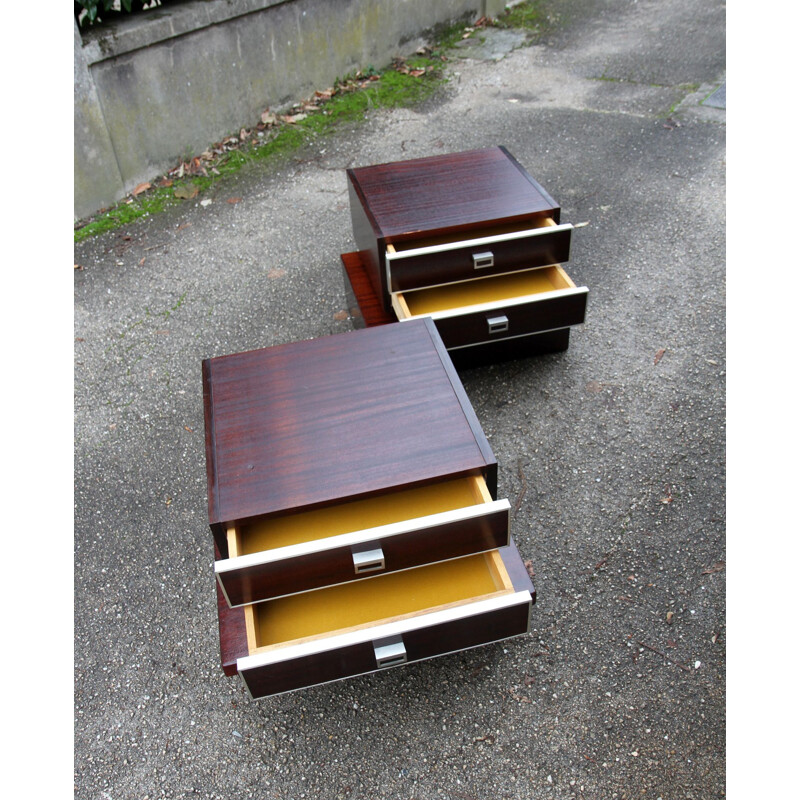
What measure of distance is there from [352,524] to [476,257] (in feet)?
3.65

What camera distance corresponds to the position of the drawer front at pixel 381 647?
1420 mm

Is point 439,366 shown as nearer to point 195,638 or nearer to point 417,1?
point 195,638

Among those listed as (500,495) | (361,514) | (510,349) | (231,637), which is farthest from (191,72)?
(231,637)

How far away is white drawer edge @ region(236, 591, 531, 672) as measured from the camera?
4.61ft

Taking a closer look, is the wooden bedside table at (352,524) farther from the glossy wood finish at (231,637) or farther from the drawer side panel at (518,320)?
the drawer side panel at (518,320)

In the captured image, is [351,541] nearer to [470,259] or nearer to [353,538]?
[353,538]

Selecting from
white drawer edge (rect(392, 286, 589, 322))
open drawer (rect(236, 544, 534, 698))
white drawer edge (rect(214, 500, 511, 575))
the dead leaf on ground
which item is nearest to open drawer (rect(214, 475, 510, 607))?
white drawer edge (rect(214, 500, 511, 575))

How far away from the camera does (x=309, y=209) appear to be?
11.7ft

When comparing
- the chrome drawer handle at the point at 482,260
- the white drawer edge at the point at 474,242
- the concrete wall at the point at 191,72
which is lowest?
the chrome drawer handle at the point at 482,260

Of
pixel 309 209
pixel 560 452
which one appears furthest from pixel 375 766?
pixel 309 209

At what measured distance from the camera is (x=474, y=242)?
7.56 feet

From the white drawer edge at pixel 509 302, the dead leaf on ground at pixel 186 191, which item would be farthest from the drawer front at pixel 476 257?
the dead leaf on ground at pixel 186 191

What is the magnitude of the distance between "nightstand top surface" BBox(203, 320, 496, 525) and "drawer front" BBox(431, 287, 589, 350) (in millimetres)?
420

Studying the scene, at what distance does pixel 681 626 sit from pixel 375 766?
83 centimetres
